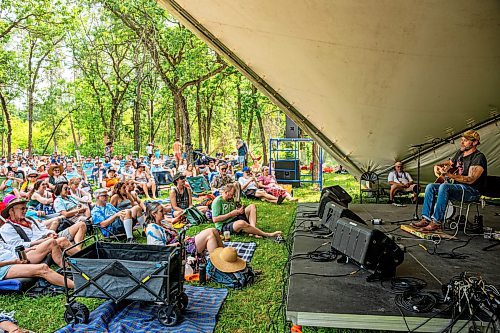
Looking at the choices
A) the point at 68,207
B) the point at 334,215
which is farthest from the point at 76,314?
the point at 68,207

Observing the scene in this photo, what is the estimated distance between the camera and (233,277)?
4523mm

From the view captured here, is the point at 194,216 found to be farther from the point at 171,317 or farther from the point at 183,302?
the point at 171,317

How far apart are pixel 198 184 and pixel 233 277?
7.49 metres

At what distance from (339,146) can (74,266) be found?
6798mm

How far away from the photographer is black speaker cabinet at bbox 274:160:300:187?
13.3m

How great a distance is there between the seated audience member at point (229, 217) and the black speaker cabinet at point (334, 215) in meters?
1.01

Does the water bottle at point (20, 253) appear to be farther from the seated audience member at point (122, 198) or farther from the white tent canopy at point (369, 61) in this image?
the white tent canopy at point (369, 61)

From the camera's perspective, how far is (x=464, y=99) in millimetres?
7207

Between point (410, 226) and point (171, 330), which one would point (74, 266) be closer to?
point (171, 330)

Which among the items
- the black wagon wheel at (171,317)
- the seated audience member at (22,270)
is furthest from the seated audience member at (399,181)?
the seated audience member at (22,270)

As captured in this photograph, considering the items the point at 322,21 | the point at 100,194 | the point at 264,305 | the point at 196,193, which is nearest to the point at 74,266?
the point at 264,305

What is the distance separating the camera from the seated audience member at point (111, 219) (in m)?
6.40

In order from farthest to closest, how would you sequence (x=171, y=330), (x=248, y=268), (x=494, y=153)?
1. (x=494, y=153)
2. (x=248, y=268)
3. (x=171, y=330)

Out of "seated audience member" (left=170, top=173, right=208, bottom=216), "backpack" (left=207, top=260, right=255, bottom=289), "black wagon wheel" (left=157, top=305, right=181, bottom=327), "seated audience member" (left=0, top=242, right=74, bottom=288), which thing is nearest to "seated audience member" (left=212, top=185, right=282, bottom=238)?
"seated audience member" (left=170, top=173, right=208, bottom=216)
